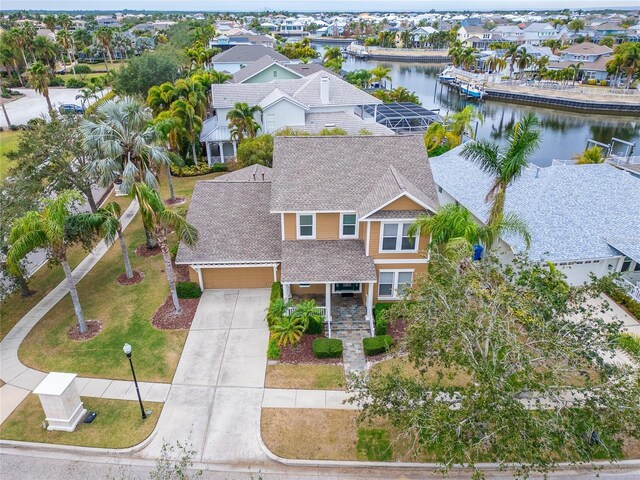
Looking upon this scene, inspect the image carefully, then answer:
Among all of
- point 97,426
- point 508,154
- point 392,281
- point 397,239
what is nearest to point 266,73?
point 397,239

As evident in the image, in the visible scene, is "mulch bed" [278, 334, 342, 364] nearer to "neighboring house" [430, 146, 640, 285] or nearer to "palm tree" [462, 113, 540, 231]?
"palm tree" [462, 113, 540, 231]

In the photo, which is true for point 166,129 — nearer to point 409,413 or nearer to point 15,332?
point 15,332

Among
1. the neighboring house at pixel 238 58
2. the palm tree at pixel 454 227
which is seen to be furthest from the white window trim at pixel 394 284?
the neighboring house at pixel 238 58

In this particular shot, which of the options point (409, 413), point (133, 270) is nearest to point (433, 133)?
point (133, 270)

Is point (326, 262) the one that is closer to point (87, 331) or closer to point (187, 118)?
point (87, 331)

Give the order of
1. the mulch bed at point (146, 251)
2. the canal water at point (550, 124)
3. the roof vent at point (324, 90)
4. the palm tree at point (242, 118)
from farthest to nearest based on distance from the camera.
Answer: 1. the canal water at point (550, 124)
2. the roof vent at point (324, 90)
3. the palm tree at point (242, 118)
4. the mulch bed at point (146, 251)

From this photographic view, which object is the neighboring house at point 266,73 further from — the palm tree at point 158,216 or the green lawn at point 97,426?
the green lawn at point 97,426

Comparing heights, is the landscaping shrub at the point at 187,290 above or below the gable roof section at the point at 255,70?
below
